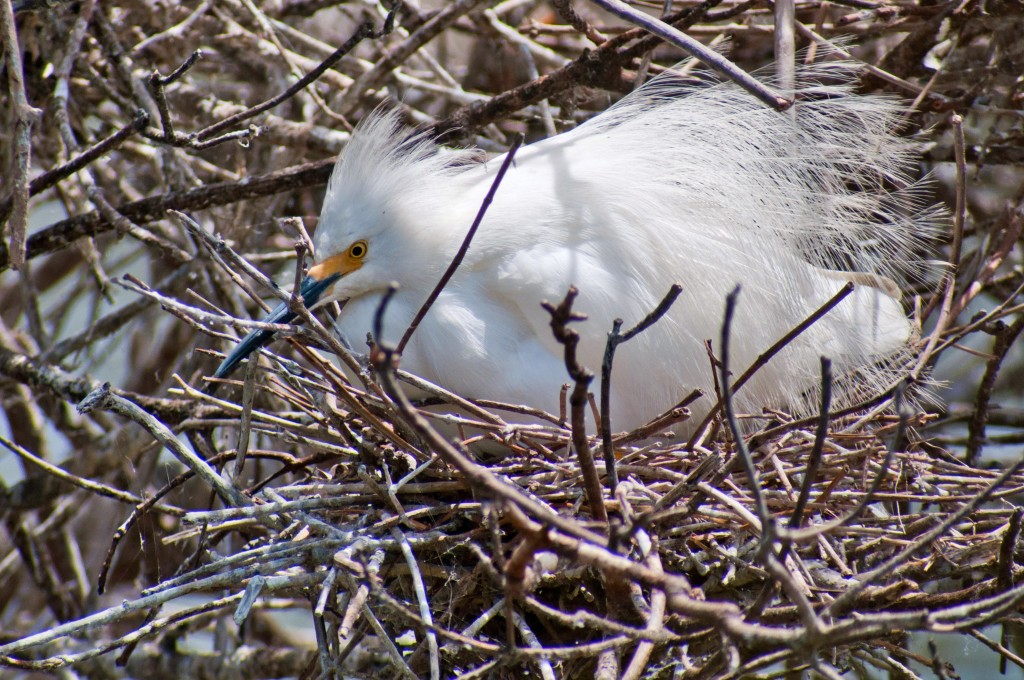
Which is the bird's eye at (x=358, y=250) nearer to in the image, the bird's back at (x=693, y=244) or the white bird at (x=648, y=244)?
the white bird at (x=648, y=244)

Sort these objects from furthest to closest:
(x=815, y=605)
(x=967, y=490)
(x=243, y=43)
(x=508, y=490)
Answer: (x=243, y=43)
(x=967, y=490)
(x=815, y=605)
(x=508, y=490)

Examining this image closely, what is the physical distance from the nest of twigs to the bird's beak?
41mm

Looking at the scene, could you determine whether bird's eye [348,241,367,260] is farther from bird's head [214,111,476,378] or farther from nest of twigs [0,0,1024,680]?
nest of twigs [0,0,1024,680]

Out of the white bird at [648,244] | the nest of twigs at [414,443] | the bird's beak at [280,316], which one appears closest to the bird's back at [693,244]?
the white bird at [648,244]

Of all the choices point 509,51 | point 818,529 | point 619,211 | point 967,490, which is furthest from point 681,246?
point 509,51

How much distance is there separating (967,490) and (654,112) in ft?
3.39

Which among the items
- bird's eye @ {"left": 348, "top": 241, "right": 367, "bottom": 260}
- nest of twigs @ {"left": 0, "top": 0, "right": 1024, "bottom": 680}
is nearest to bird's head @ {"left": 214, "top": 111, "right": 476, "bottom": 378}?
bird's eye @ {"left": 348, "top": 241, "right": 367, "bottom": 260}

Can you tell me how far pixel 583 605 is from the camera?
5.47 ft

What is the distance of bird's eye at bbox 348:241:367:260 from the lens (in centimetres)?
216

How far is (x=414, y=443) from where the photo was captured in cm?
176

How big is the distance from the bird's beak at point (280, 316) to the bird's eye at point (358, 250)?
53 mm

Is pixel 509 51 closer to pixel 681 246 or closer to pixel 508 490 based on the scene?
pixel 681 246

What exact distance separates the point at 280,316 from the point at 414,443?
1.49 feet

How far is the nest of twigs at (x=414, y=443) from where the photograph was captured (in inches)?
52.4
